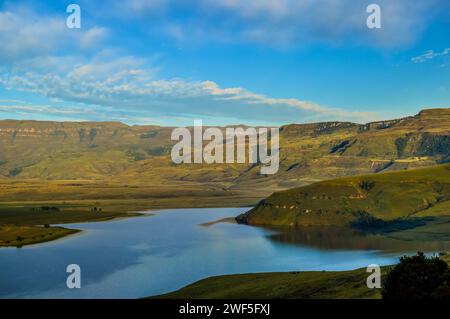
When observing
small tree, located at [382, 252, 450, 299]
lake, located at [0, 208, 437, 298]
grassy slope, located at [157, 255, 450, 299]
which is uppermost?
small tree, located at [382, 252, 450, 299]

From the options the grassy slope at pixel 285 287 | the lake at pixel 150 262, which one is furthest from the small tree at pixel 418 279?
the lake at pixel 150 262

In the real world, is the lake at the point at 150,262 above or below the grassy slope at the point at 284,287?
below

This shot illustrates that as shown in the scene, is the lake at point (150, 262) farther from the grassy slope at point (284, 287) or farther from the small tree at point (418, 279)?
the small tree at point (418, 279)

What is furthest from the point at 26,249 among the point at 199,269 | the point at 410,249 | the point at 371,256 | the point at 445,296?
the point at 445,296

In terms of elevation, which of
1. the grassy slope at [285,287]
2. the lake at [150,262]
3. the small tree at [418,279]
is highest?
the small tree at [418,279]

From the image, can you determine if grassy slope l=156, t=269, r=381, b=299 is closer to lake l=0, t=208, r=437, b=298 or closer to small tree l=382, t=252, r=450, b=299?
lake l=0, t=208, r=437, b=298

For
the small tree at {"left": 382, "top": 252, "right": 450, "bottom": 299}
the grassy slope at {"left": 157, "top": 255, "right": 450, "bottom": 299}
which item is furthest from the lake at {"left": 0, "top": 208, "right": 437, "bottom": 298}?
the small tree at {"left": 382, "top": 252, "right": 450, "bottom": 299}
